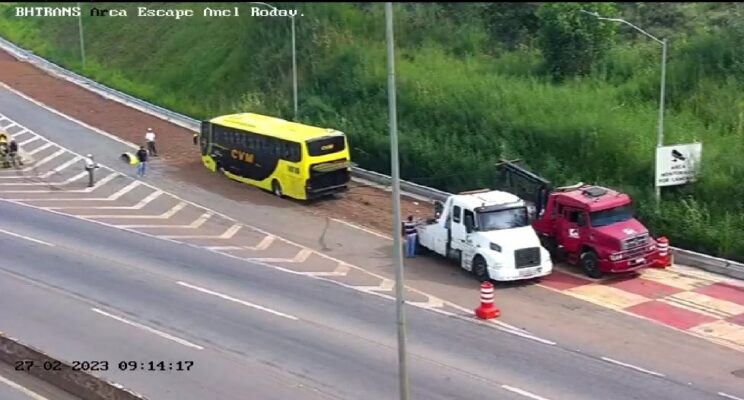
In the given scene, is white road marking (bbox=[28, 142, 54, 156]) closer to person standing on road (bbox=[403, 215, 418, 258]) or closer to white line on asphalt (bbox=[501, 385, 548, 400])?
person standing on road (bbox=[403, 215, 418, 258])

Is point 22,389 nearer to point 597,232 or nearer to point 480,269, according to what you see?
point 480,269

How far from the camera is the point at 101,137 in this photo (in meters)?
50.0

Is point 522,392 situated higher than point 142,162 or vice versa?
point 142,162

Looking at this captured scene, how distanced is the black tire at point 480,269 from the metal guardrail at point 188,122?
20.2ft

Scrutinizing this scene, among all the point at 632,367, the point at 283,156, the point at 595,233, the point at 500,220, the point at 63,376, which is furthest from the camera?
the point at 283,156

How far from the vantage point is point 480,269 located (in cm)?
2822

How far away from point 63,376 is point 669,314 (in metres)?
14.4

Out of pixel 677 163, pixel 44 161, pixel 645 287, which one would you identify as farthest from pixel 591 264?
pixel 44 161

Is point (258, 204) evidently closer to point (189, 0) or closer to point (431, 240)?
point (431, 240)

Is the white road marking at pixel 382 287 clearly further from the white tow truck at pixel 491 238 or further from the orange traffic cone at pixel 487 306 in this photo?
the orange traffic cone at pixel 487 306

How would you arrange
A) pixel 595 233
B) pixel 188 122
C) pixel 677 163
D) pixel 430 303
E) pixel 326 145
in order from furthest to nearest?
pixel 188 122 → pixel 326 145 → pixel 677 163 → pixel 595 233 → pixel 430 303

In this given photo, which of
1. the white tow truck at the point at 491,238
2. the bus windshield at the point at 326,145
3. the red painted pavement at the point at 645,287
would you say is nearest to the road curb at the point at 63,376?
the white tow truck at the point at 491,238

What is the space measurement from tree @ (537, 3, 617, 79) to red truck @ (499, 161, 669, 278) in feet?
52.0

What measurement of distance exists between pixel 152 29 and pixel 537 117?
1553 inches
